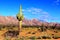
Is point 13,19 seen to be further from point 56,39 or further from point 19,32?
point 56,39

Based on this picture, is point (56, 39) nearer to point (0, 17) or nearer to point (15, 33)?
point (15, 33)

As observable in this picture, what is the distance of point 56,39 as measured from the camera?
97.5 ft

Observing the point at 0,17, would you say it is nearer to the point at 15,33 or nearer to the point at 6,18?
the point at 6,18

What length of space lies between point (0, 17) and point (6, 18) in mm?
6241

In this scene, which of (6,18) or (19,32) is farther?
(6,18)

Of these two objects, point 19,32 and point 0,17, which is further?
point 0,17

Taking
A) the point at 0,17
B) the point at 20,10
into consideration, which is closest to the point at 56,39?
the point at 20,10

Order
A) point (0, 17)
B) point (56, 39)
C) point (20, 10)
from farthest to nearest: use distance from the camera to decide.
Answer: point (0, 17) → point (20, 10) → point (56, 39)

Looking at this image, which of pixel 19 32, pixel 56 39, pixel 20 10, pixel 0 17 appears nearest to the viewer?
pixel 56 39

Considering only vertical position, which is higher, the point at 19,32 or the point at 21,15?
the point at 21,15

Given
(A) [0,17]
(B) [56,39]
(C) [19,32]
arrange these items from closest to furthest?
(B) [56,39] < (C) [19,32] < (A) [0,17]

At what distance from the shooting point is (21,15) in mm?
39219

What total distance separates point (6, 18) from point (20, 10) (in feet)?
504

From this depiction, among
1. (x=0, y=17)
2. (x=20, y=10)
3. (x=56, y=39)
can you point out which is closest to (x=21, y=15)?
(x=20, y=10)
